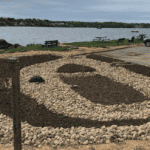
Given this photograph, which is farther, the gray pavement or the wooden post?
the gray pavement

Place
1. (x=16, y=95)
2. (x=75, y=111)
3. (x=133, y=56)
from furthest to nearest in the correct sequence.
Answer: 1. (x=133, y=56)
2. (x=75, y=111)
3. (x=16, y=95)

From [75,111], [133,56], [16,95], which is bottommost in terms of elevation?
[75,111]

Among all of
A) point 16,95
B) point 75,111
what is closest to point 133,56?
point 75,111

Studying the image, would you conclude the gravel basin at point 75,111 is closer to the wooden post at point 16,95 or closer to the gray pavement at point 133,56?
the wooden post at point 16,95

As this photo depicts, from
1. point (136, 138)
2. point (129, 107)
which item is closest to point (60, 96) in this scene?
point (129, 107)

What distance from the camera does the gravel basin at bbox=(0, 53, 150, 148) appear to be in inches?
206

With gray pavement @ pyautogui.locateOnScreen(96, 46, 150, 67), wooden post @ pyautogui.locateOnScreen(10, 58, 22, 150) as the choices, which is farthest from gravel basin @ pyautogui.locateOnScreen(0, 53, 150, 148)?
gray pavement @ pyautogui.locateOnScreen(96, 46, 150, 67)

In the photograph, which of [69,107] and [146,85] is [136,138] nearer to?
[69,107]

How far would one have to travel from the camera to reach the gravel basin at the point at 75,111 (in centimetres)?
522

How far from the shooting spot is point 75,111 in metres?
7.52

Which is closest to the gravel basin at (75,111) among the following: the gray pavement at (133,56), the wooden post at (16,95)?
the wooden post at (16,95)

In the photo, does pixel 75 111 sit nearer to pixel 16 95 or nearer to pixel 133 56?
pixel 16 95

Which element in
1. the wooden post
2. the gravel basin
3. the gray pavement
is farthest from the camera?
the gray pavement

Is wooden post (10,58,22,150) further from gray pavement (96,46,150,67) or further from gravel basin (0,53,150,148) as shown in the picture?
gray pavement (96,46,150,67)
